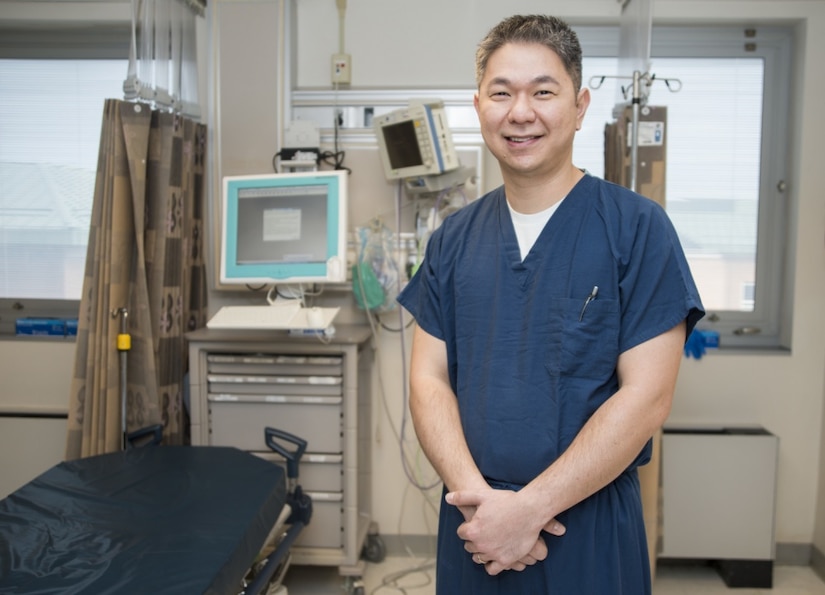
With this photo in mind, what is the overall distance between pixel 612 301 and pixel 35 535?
4.30 ft

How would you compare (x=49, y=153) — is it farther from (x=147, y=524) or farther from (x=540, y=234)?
(x=540, y=234)

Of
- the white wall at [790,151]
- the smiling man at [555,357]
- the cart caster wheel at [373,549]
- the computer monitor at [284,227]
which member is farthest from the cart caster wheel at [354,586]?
the smiling man at [555,357]

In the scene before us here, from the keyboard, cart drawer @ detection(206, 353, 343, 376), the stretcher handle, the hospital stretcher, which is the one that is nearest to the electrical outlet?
the keyboard

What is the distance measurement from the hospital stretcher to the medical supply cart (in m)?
0.35

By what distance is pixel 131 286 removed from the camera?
232cm

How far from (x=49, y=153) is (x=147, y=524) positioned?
7.67ft

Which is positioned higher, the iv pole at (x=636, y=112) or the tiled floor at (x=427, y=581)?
the iv pole at (x=636, y=112)

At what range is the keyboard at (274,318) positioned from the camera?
2283 millimetres

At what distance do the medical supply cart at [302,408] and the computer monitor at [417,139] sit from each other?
0.72 metres

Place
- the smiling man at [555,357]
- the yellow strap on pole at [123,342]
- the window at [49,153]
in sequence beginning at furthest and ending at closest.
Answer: the window at [49,153] → the yellow strap on pole at [123,342] → the smiling man at [555,357]

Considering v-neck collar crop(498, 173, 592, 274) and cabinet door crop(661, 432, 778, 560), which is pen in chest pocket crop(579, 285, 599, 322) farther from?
cabinet door crop(661, 432, 778, 560)

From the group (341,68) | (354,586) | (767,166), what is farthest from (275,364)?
(767,166)

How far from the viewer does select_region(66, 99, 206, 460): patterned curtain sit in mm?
2225

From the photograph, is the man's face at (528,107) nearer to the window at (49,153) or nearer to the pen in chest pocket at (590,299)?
the pen in chest pocket at (590,299)
